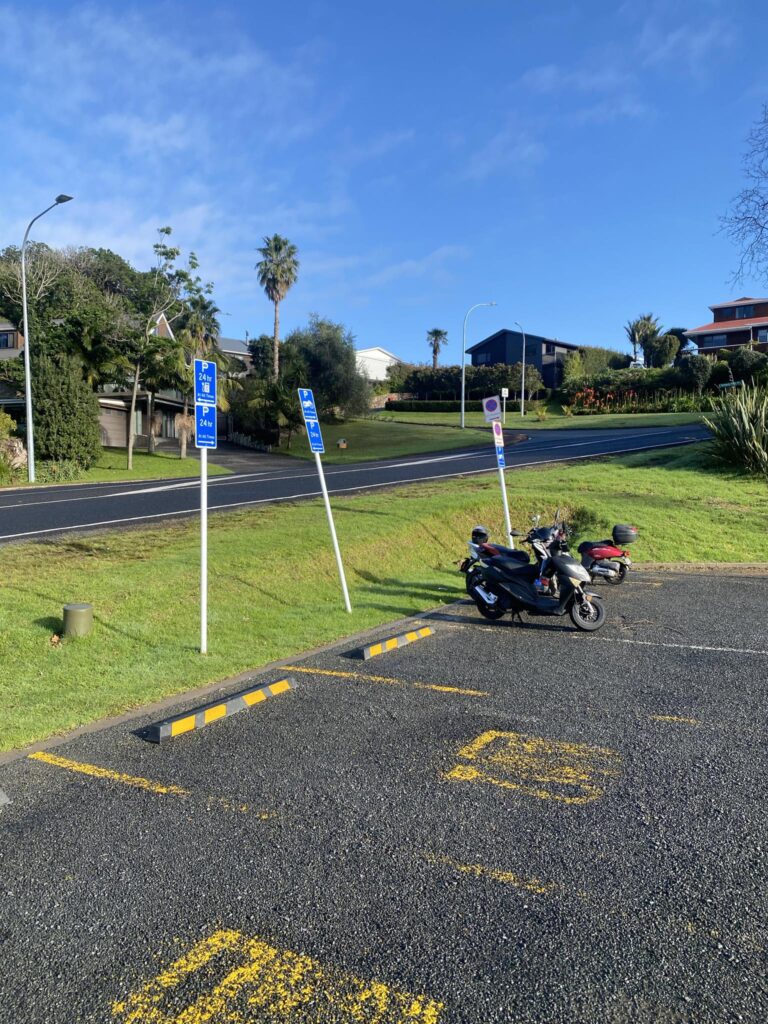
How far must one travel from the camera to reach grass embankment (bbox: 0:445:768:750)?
22.5 feet

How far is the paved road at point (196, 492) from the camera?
592 inches

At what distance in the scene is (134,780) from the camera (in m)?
4.67

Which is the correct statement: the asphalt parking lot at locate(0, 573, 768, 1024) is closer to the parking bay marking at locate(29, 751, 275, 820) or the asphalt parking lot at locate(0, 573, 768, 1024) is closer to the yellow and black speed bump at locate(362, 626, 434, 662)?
the parking bay marking at locate(29, 751, 275, 820)

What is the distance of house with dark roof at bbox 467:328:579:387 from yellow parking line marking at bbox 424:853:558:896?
242ft

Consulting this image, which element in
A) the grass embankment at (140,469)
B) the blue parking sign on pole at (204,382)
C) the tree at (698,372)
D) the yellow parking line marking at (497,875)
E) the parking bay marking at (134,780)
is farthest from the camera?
the tree at (698,372)

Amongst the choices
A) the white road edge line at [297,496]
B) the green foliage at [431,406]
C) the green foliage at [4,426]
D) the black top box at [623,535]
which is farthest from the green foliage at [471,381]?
the black top box at [623,535]

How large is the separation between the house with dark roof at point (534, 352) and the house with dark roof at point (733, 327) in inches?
500

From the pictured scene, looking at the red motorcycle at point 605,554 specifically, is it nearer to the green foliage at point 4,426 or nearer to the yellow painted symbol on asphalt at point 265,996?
the yellow painted symbol on asphalt at point 265,996

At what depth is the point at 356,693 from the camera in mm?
6340

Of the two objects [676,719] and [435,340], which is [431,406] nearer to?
[435,340]

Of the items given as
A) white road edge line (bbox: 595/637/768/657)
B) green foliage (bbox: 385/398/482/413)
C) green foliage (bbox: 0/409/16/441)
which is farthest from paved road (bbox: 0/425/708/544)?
green foliage (bbox: 385/398/482/413)

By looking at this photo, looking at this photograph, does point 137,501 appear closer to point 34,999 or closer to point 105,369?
point 34,999

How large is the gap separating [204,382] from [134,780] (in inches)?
163

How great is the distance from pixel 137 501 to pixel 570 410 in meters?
47.3
